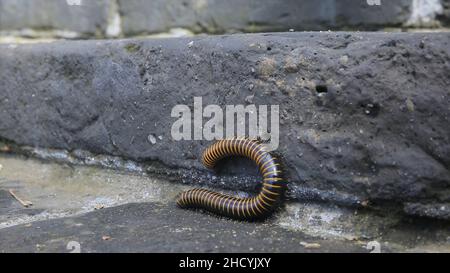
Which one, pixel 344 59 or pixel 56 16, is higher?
pixel 56 16

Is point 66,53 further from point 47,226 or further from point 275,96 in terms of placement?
point 275,96

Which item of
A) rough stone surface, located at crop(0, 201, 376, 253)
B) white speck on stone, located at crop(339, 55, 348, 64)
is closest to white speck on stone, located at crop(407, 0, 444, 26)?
white speck on stone, located at crop(339, 55, 348, 64)

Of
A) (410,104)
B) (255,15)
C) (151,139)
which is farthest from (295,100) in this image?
(151,139)

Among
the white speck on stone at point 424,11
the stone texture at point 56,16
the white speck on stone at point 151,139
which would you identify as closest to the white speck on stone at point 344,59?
the white speck on stone at point 424,11

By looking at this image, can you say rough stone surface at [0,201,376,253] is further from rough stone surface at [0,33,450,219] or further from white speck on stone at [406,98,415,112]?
white speck on stone at [406,98,415,112]

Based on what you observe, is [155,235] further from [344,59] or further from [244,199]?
[344,59]

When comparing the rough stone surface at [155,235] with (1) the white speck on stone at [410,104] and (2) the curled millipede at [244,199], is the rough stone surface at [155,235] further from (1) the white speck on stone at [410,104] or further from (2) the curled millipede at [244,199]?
(1) the white speck on stone at [410,104]

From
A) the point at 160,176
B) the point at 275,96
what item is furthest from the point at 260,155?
the point at 160,176

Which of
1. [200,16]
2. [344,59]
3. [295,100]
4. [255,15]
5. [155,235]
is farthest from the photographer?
[200,16]
